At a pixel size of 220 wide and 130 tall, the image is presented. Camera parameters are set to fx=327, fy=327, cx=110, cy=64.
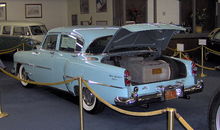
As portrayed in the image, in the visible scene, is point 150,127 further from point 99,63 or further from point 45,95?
point 45,95

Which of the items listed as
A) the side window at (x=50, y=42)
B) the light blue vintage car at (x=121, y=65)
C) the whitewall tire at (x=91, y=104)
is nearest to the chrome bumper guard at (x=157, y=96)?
the light blue vintage car at (x=121, y=65)

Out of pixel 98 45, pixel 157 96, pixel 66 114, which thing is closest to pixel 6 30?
pixel 98 45

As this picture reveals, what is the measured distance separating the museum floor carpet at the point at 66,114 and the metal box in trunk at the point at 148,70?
637 millimetres

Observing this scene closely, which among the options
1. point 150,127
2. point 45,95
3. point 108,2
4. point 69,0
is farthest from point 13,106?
point 69,0

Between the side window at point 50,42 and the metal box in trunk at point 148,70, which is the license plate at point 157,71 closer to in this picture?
the metal box in trunk at point 148,70

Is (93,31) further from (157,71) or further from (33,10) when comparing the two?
(33,10)

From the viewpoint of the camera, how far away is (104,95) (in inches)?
199

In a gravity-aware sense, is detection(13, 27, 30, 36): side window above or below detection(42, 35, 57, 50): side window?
above

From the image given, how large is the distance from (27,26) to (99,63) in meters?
8.20

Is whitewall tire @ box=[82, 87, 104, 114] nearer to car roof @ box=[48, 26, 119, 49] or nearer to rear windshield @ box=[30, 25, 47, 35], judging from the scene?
car roof @ box=[48, 26, 119, 49]

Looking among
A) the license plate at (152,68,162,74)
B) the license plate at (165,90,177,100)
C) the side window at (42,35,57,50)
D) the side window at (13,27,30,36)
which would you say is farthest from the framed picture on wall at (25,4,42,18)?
the license plate at (165,90,177,100)

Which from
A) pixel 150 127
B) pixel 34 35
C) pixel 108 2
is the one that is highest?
pixel 108 2

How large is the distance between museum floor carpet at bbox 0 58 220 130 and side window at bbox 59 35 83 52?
41.3 inches

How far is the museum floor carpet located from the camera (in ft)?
16.3
